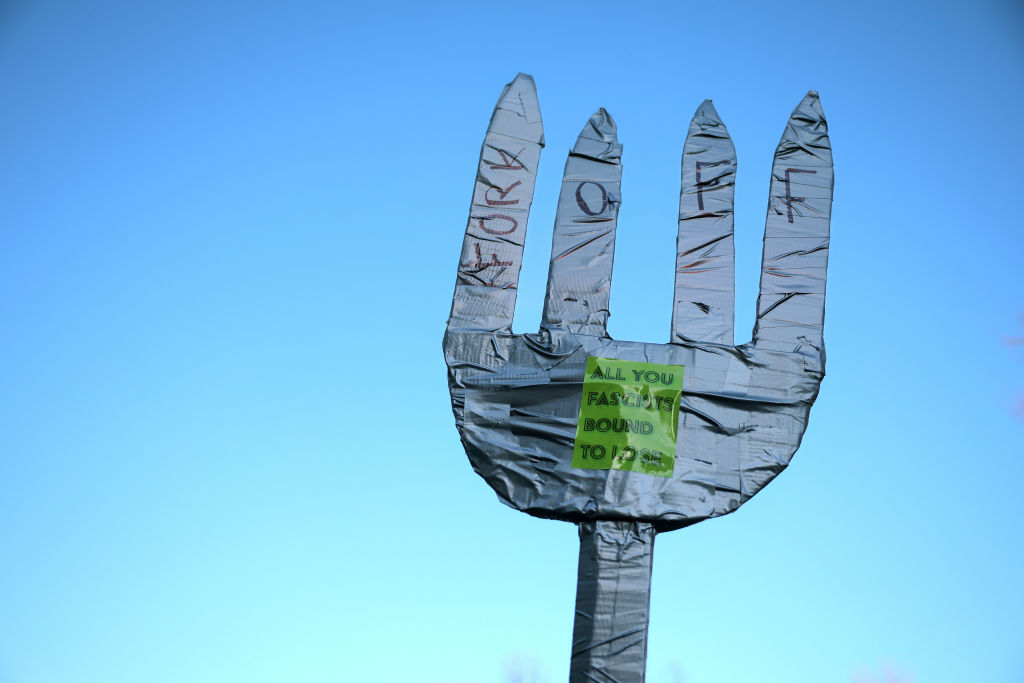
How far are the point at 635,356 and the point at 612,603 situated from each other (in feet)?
5.03

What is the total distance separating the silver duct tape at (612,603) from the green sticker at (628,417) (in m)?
0.40

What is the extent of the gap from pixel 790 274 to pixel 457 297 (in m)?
2.12

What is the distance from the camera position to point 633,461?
645 cm

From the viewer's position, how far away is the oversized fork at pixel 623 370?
6.28 m

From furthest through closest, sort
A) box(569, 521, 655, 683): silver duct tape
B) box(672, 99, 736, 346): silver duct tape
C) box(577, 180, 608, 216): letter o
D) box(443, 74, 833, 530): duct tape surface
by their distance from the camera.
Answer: box(577, 180, 608, 216): letter o → box(672, 99, 736, 346): silver duct tape → box(443, 74, 833, 530): duct tape surface → box(569, 521, 655, 683): silver duct tape

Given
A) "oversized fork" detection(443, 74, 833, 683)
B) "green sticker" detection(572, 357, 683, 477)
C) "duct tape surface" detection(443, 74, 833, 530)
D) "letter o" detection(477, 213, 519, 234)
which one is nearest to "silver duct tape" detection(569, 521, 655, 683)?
"oversized fork" detection(443, 74, 833, 683)

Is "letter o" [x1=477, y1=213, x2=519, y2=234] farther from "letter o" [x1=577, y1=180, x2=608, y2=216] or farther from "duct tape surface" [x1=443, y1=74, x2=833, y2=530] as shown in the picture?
"letter o" [x1=577, y1=180, x2=608, y2=216]

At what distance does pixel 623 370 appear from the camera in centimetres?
667

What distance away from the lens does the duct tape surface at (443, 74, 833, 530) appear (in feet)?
21.0

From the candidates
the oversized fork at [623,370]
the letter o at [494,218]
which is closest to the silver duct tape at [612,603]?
the oversized fork at [623,370]

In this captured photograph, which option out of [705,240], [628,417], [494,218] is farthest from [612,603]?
[494,218]

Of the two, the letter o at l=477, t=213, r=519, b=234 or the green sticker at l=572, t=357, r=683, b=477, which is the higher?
the letter o at l=477, t=213, r=519, b=234

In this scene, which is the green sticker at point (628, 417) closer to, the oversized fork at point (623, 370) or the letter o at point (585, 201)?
the oversized fork at point (623, 370)

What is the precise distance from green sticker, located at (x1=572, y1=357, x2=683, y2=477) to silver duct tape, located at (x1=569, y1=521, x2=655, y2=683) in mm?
396
